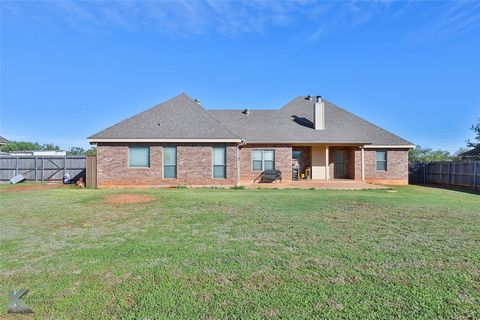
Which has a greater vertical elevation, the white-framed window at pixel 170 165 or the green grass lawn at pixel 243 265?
the white-framed window at pixel 170 165

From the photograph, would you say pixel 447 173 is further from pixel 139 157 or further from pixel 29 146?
pixel 29 146

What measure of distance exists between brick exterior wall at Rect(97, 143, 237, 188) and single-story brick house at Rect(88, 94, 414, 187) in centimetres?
5

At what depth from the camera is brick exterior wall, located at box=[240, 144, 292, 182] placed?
2075 cm

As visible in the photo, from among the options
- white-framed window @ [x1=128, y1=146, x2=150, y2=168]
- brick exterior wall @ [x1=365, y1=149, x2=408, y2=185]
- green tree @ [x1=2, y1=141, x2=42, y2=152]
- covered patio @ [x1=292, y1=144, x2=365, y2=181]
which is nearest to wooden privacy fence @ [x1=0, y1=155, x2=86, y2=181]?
white-framed window @ [x1=128, y1=146, x2=150, y2=168]

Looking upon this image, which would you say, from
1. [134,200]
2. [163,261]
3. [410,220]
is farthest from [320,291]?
[134,200]

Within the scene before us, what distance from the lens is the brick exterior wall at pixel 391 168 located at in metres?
22.2

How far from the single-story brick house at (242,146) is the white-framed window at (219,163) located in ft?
0.19

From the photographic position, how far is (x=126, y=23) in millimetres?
14094

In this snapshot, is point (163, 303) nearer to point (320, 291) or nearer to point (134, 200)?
point (320, 291)

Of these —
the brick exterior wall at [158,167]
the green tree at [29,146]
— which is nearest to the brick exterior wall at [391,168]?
the brick exterior wall at [158,167]

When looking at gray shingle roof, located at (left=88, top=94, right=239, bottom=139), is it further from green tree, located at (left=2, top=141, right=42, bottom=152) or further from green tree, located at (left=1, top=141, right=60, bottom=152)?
green tree, located at (left=2, top=141, right=42, bottom=152)

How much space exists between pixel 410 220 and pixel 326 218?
83.9 inches

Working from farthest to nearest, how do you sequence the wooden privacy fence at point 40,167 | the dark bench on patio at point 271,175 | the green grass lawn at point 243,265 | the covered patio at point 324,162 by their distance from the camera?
the covered patio at point 324,162 → the wooden privacy fence at point 40,167 → the dark bench on patio at point 271,175 → the green grass lawn at point 243,265

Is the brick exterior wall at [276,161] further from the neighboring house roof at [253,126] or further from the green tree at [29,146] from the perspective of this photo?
the green tree at [29,146]
